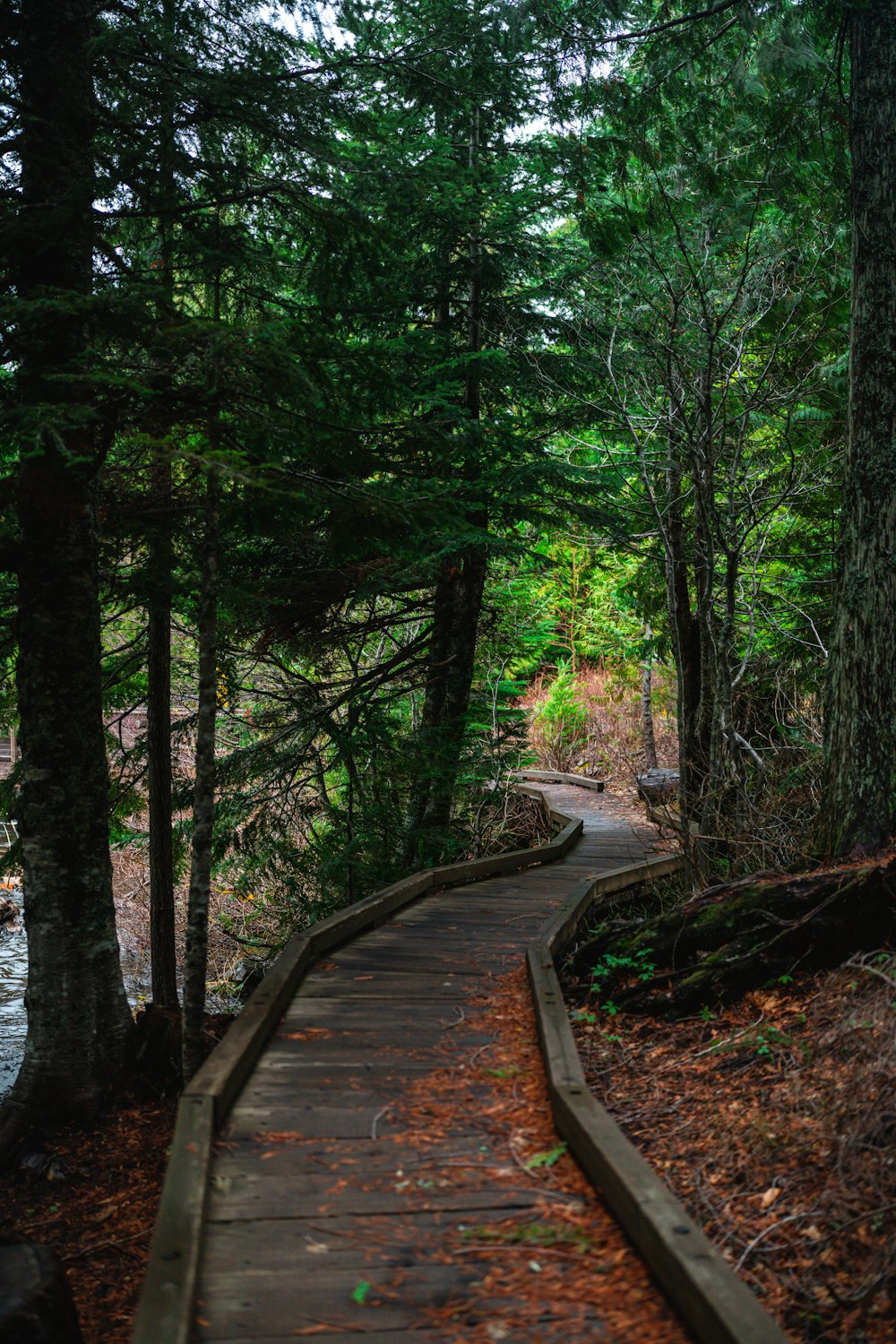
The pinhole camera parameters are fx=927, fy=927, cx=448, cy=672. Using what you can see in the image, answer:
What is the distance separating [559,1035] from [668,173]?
923 cm

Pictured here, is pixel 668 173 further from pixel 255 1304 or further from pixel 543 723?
pixel 543 723

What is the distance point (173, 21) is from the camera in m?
7.68

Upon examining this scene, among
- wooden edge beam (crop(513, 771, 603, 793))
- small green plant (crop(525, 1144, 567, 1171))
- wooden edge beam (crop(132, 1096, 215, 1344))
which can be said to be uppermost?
wooden edge beam (crop(132, 1096, 215, 1344))

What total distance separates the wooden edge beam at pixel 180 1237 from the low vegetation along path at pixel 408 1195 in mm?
105

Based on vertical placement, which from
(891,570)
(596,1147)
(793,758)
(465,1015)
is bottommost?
(465,1015)

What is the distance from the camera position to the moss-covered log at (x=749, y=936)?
579 centimetres

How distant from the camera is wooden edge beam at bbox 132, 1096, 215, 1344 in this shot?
2699mm

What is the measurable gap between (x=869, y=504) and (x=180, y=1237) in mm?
6194

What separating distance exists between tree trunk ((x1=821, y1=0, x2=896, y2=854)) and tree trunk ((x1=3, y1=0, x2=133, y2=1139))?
5.74 m

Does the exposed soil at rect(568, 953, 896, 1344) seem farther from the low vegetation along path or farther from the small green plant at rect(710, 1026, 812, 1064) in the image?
the low vegetation along path

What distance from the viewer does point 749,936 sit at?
20.1 ft

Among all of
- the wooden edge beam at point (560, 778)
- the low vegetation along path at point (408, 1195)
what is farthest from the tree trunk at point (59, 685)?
the wooden edge beam at point (560, 778)

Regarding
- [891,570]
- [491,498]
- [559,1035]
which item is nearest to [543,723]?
[491,498]

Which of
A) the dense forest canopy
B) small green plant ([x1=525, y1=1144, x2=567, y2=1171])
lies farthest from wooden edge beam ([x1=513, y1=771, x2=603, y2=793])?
small green plant ([x1=525, y1=1144, x2=567, y2=1171])
